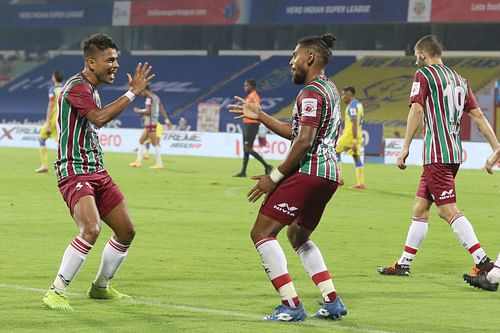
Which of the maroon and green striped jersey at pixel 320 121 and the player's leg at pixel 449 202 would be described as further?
the player's leg at pixel 449 202

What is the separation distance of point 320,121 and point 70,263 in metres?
2.14

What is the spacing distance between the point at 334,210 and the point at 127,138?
24668 mm

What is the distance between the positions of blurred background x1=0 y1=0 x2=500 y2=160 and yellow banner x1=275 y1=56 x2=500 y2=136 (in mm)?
72

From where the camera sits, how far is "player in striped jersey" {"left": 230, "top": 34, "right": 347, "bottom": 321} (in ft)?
26.9

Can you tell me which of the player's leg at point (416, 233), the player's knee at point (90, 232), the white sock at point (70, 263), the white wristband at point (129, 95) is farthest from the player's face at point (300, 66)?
the player's leg at point (416, 233)

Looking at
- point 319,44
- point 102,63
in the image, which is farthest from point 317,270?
point 102,63

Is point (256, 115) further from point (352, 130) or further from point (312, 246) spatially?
point (352, 130)

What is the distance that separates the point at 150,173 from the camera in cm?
2802

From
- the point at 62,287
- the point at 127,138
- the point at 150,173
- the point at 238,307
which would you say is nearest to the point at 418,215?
the point at 238,307

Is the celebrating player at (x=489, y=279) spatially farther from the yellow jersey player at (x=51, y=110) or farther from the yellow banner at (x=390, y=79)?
the yellow banner at (x=390, y=79)

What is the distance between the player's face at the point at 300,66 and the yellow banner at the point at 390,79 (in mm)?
40178

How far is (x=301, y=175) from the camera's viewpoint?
830 centimetres

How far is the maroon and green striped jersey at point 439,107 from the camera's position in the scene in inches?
429

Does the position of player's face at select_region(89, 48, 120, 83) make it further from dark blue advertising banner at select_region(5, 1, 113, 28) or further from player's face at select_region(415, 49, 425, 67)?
dark blue advertising banner at select_region(5, 1, 113, 28)
